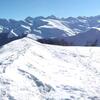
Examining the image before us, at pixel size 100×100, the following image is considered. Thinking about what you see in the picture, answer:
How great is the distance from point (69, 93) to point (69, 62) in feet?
22.1

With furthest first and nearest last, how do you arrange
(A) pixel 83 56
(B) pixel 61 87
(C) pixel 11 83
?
(A) pixel 83 56 → (B) pixel 61 87 → (C) pixel 11 83

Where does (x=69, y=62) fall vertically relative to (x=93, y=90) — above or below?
above

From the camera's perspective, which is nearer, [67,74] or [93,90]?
[93,90]

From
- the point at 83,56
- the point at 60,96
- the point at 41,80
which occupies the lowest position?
the point at 60,96

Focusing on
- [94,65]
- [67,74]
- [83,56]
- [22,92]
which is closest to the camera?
[22,92]

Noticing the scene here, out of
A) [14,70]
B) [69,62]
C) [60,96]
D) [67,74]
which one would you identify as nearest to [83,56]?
[69,62]

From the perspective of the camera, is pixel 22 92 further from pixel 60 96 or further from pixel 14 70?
pixel 14 70

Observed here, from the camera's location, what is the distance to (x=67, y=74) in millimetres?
13656

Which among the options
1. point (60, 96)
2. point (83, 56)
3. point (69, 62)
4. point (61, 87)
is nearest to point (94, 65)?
point (69, 62)

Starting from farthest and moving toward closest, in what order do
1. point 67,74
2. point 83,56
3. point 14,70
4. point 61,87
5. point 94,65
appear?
point 83,56 → point 94,65 → point 67,74 → point 14,70 → point 61,87

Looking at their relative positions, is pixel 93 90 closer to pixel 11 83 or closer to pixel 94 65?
pixel 11 83

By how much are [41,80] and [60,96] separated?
1711 mm

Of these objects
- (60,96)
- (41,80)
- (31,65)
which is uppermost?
(31,65)

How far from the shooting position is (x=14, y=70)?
12.4 metres
